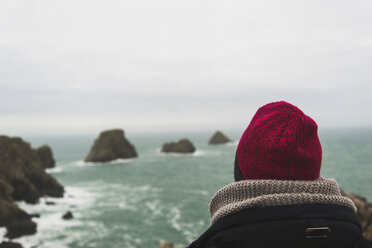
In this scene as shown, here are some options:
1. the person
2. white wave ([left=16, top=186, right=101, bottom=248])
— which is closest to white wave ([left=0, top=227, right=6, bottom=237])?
white wave ([left=16, top=186, right=101, bottom=248])

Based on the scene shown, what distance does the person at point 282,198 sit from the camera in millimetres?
1424

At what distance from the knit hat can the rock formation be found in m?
30.6

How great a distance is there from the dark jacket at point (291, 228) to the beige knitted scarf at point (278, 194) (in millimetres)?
31

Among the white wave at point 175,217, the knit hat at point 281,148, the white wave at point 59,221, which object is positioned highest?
the knit hat at point 281,148

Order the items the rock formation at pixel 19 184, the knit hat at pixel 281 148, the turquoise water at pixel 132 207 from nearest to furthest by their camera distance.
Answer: the knit hat at pixel 281 148 → the turquoise water at pixel 132 207 → the rock formation at pixel 19 184

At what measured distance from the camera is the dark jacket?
1.41 meters

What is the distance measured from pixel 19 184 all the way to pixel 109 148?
53.7m

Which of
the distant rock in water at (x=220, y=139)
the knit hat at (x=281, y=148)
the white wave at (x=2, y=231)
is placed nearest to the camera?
the knit hat at (x=281, y=148)

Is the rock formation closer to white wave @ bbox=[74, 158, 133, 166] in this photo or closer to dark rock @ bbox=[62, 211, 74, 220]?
dark rock @ bbox=[62, 211, 74, 220]

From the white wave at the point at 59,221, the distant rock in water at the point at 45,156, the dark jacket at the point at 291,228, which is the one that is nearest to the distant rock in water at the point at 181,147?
the distant rock in water at the point at 45,156

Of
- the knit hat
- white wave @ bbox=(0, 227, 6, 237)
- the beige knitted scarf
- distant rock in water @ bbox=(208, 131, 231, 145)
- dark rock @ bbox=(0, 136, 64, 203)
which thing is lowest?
distant rock in water @ bbox=(208, 131, 231, 145)

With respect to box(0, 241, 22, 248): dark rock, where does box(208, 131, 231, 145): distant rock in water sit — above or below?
below

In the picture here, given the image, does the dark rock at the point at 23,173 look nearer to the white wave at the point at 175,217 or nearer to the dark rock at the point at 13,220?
the dark rock at the point at 13,220

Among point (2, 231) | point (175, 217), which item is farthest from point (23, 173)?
point (175, 217)
